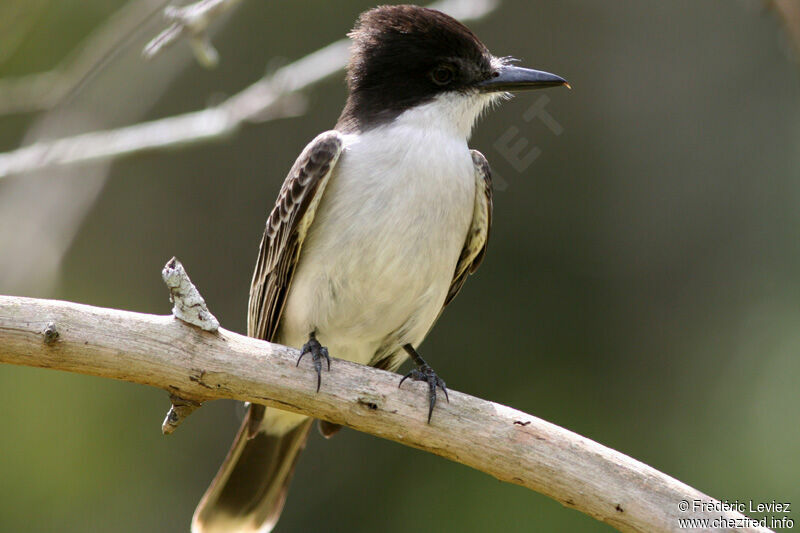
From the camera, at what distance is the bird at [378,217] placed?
15.9ft

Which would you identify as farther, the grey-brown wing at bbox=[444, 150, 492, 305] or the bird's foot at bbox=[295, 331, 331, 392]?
the grey-brown wing at bbox=[444, 150, 492, 305]

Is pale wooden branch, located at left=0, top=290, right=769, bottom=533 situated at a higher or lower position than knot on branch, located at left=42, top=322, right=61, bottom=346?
lower

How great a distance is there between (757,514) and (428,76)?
8.83 feet

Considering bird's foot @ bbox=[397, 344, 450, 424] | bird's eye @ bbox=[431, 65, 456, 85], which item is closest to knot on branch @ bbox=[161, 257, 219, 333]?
bird's foot @ bbox=[397, 344, 450, 424]

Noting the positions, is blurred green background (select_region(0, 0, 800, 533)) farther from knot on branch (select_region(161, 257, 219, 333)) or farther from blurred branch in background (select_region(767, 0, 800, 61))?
blurred branch in background (select_region(767, 0, 800, 61))

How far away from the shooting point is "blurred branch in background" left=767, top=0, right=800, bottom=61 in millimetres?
3074

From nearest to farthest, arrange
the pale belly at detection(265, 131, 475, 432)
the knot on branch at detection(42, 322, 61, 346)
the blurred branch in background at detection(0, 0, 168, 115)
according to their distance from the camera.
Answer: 1. the knot on branch at detection(42, 322, 61, 346)
2. the blurred branch in background at detection(0, 0, 168, 115)
3. the pale belly at detection(265, 131, 475, 432)

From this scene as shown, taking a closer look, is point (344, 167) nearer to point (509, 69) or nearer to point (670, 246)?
point (509, 69)

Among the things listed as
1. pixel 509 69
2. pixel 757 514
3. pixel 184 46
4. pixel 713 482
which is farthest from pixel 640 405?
pixel 184 46

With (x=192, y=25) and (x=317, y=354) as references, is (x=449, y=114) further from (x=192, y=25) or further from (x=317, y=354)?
(x=317, y=354)

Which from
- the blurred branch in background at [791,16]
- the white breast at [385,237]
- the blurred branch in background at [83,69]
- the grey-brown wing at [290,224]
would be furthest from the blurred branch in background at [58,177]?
the blurred branch in background at [791,16]

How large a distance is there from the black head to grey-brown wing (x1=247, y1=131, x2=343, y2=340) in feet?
0.91

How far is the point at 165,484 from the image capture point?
810 centimetres

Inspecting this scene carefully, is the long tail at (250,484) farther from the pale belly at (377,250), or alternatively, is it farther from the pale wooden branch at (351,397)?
the pale wooden branch at (351,397)
